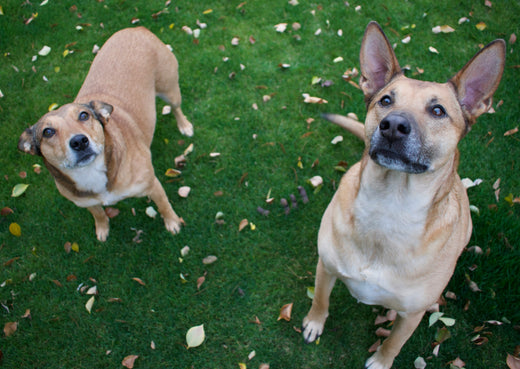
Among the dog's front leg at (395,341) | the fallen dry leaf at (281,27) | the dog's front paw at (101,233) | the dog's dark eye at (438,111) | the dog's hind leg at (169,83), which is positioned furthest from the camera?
the fallen dry leaf at (281,27)

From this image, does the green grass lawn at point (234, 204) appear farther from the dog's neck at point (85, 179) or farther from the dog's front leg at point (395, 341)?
the dog's neck at point (85, 179)

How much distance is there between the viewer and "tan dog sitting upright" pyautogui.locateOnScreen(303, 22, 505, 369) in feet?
6.41

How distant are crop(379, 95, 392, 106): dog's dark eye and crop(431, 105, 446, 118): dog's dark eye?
0.76 ft

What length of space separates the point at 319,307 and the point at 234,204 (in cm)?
154

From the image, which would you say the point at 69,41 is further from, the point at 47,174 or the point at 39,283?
the point at 39,283

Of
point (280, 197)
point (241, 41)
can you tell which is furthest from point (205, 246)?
point (241, 41)

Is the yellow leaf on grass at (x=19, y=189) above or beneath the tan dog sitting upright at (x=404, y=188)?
beneath

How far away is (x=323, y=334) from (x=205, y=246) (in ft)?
4.81

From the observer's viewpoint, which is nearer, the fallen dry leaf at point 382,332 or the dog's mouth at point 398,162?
the dog's mouth at point 398,162

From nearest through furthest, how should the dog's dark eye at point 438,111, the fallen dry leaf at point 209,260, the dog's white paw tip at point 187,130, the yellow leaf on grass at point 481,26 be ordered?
the dog's dark eye at point 438,111 < the fallen dry leaf at point 209,260 < the dog's white paw tip at point 187,130 < the yellow leaf on grass at point 481,26

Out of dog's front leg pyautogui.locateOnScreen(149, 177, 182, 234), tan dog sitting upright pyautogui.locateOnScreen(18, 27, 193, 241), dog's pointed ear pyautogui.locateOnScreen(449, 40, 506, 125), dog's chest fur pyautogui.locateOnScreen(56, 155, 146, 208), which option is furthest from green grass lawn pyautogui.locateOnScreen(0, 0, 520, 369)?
dog's pointed ear pyautogui.locateOnScreen(449, 40, 506, 125)

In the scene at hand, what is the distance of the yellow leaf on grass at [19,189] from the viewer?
430 centimetres

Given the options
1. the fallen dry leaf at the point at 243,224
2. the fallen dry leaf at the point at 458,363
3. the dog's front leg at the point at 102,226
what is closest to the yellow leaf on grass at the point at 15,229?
the dog's front leg at the point at 102,226

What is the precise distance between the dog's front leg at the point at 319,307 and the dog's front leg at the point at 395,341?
0.49 meters
